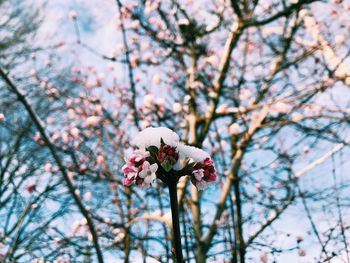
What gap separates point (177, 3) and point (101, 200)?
3.57 m

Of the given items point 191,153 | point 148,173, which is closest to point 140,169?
point 148,173

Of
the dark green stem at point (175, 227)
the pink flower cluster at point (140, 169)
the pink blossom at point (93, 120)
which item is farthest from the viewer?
the pink blossom at point (93, 120)

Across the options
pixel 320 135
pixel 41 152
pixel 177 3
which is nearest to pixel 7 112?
pixel 41 152

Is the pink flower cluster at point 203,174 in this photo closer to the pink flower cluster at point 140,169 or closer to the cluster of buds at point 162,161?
the cluster of buds at point 162,161

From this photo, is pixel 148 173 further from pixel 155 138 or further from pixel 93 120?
pixel 93 120

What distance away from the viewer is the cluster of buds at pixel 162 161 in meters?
1.56

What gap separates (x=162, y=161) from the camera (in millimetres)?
1557

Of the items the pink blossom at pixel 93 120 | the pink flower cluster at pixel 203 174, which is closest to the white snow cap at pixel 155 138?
the pink flower cluster at pixel 203 174

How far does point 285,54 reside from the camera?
6953 millimetres

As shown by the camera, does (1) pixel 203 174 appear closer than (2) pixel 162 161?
No

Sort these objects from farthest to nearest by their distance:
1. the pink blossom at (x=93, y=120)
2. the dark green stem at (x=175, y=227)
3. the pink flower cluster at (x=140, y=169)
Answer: the pink blossom at (x=93, y=120), the pink flower cluster at (x=140, y=169), the dark green stem at (x=175, y=227)

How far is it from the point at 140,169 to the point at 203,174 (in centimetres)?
28

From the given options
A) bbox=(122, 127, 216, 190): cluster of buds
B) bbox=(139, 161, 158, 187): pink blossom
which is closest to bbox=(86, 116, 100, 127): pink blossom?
bbox=(122, 127, 216, 190): cluster of buds

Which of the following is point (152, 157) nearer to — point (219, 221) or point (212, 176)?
point (212, 176)
